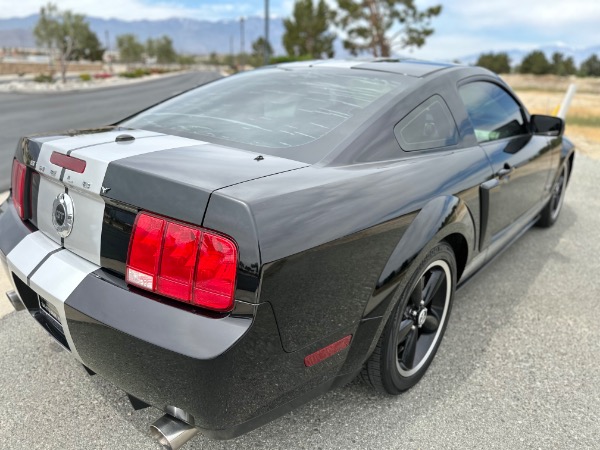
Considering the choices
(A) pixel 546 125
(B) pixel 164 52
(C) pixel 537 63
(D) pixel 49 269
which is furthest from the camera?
(B) pixel 164 52

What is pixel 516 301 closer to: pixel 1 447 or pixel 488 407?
pixel 488 407

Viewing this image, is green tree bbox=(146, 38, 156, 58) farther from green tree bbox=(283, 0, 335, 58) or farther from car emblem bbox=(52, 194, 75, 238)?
car emblem bbox=(52, 194, 75, 238)

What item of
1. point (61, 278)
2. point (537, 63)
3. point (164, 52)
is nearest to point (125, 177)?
point (61, 278)

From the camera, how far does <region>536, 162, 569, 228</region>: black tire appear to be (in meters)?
4.61

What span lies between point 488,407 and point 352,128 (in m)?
1.36

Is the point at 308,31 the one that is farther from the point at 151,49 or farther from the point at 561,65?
the point at 151,49

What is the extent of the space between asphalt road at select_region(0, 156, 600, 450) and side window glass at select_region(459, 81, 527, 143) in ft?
3.63

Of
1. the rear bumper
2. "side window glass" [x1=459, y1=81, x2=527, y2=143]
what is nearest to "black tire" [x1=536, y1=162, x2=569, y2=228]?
"side window glass" [x1=459, y1=81, x2=527, y2=143]

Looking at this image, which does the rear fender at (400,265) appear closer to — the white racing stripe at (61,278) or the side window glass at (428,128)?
the side window glass at (428,128)

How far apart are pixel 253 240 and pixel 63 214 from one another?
804 mm

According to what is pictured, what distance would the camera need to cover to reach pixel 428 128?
2.44 meters

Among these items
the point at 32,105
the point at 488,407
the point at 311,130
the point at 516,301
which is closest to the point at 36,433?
the point at 311,130

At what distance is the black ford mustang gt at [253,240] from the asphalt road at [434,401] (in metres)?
0.19

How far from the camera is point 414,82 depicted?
8.20 feet
